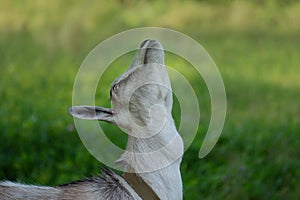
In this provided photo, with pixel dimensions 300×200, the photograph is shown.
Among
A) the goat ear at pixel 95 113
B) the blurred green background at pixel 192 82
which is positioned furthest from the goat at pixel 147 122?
the blurred green background at pixel 192 82

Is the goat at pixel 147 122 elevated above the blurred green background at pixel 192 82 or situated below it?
above

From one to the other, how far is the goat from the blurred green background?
2.36m

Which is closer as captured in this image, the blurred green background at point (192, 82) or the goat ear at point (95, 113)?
the goat ear at point (95, 113)

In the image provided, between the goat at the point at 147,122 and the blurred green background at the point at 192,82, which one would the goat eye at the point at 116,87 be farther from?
the blurred green background at the point at 192,82

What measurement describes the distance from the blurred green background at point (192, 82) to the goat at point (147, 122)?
2361 mm

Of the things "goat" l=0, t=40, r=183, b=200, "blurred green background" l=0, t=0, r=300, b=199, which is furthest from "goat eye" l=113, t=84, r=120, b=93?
"blurred green background" l=0, t=0, r=300, b=199

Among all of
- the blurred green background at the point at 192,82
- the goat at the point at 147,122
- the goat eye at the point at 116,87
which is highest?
the goat eye at the point at 116,87

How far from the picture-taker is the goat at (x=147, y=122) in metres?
3.23

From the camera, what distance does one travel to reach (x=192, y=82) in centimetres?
882

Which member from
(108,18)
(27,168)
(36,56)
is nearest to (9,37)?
(36,56)

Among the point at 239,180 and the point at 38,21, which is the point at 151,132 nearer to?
the point at 239,180

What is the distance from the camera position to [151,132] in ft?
10.7

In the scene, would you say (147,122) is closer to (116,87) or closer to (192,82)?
(116,87)

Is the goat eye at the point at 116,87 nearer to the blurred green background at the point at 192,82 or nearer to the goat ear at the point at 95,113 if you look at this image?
the goat ear at the point at 95,113
